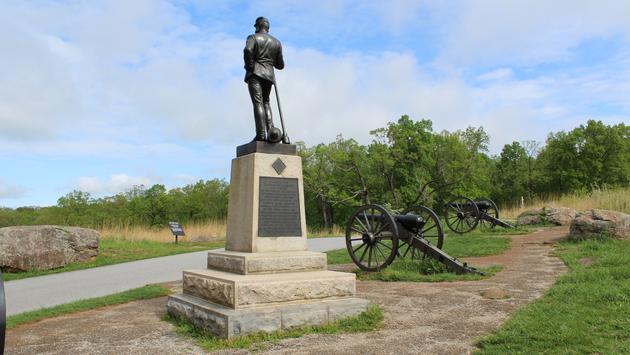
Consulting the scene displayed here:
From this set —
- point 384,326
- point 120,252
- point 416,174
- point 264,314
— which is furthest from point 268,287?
point 416,174

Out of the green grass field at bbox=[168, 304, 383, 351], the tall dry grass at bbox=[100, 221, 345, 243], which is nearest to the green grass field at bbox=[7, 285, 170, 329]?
the green grass field at bbox=[168, 304, 383, 351]

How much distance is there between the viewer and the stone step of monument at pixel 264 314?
5000 mm

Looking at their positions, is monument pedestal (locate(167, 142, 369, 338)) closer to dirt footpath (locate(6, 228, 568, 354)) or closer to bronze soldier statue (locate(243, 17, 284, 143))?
dirt footpath (locate(6, 228, 568, 354))

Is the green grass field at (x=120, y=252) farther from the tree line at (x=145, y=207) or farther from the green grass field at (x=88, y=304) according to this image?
the tree line at (x=145, y=207)

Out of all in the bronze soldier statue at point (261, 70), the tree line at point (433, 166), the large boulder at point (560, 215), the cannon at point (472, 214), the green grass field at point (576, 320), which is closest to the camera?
the green grass field at point (576, 320)

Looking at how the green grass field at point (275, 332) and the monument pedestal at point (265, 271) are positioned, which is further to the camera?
the monument pedestal at point (265, 271)

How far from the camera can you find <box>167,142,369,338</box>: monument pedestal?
5219 millimetres

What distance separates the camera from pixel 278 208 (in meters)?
6.43

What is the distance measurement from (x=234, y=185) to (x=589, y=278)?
5.01 m

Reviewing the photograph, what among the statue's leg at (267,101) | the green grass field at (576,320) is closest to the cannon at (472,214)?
the green grass field at (576,320)

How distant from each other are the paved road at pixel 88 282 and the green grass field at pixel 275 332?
3453 millimetres

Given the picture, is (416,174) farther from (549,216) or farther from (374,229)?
(374,229)

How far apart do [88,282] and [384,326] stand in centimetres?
699

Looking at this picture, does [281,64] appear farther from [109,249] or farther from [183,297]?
[109,249]
